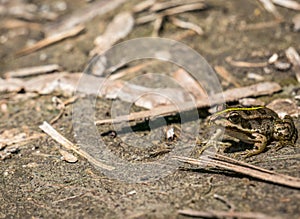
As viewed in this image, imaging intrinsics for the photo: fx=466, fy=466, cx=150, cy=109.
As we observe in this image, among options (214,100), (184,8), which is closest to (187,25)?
(184,8)

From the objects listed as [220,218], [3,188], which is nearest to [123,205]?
[220,218]

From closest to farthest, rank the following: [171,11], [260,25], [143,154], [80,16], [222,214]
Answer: [222,214]
[143,154]
[260,25]
[171,11]
[80,16]

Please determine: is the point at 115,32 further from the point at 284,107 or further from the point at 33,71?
the point at 284,107

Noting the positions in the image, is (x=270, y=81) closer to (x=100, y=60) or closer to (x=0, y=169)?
(x=100, y=60)

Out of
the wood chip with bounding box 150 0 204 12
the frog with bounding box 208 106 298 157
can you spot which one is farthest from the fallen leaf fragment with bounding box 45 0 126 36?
the frog with bounding box 208 106 298 157

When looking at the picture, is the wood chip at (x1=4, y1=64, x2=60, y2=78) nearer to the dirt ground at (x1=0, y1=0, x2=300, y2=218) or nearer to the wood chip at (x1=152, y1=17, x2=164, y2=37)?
the dirt ground at (x1=0, y1=0, x2=300, y2=218)

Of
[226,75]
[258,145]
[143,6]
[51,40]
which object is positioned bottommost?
[258,145]

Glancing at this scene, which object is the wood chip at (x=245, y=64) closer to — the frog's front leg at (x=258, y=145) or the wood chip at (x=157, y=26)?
the wood chip at (x=157, y=26)
